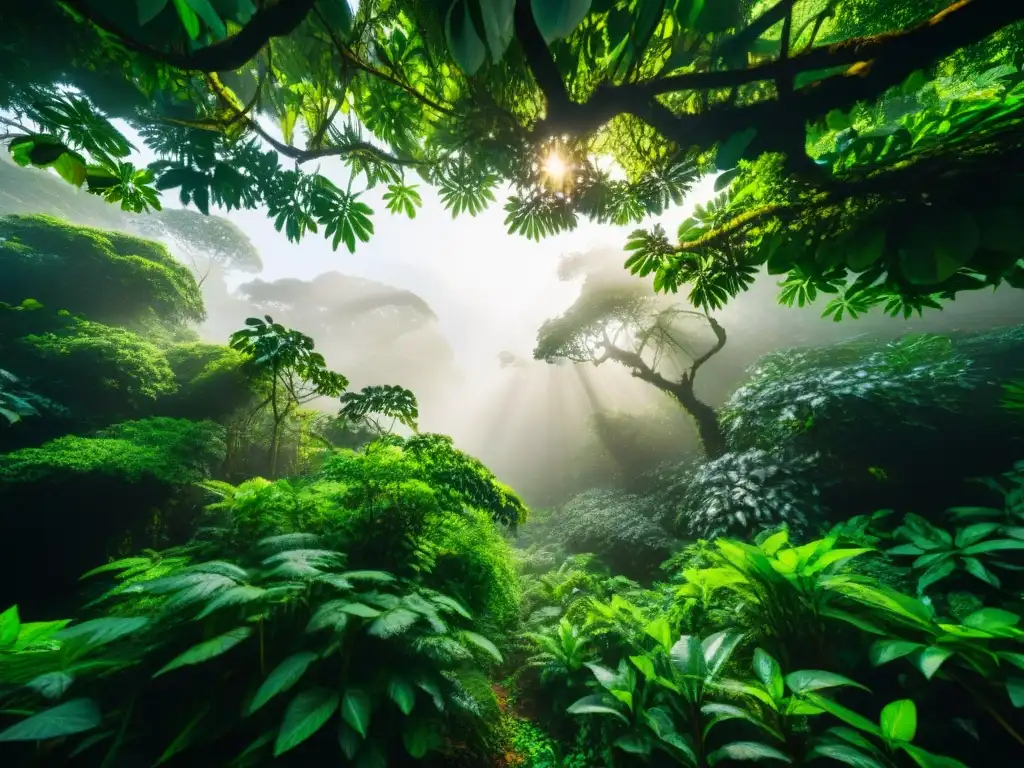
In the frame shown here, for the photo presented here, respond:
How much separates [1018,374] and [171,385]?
1192 cm

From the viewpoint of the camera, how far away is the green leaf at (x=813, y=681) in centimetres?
150

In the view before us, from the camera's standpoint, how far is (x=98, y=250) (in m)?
6.58

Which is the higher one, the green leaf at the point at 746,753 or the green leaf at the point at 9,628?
the green leaf at the point at 9,628

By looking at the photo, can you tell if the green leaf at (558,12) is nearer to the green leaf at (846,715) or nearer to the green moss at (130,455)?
the green leaf at (846,715)

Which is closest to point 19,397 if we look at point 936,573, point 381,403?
point 381,403

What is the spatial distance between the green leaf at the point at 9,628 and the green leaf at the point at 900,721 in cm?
356

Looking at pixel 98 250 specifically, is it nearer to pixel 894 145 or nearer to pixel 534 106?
pixel 534 106

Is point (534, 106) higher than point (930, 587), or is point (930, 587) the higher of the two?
point (534, 106)

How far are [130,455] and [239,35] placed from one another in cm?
393

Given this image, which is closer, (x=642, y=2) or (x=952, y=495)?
(x=642, y=2)

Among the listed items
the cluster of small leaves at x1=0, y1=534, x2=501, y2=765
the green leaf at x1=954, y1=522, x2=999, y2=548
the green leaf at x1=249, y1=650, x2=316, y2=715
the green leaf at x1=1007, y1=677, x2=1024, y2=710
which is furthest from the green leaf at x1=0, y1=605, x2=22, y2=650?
the green leaf at x1=954, y1=522, x2=999, y2=548

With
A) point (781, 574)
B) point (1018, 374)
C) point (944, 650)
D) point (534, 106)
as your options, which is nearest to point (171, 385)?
point (534, 106)

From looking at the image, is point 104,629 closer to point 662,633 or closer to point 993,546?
point 662,633

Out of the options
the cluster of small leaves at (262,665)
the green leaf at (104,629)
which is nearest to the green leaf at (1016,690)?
the cluster of small leaves at (262,665)
